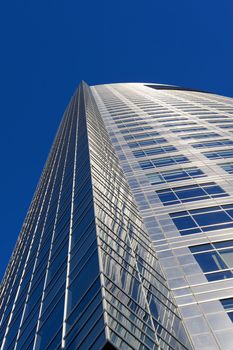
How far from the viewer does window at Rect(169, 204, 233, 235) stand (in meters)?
27.1

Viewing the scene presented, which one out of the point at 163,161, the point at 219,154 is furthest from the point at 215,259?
the point at 219,154

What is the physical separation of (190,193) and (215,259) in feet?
30.0

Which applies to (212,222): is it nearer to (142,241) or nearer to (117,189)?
(142,241)

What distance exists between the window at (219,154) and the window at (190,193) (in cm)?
694

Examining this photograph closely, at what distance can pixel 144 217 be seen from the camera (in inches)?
1168

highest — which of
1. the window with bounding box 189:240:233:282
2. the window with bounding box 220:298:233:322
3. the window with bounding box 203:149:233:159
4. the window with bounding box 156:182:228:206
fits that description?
the window with bounding box 203:149:233:159

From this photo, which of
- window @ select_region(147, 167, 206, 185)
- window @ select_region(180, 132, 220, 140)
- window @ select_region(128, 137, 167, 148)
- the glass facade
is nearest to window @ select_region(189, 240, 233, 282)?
the glass facade

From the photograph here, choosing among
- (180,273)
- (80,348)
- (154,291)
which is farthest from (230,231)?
(80,348)

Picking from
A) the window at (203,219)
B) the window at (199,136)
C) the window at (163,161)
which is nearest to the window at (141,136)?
the window at (199,136)

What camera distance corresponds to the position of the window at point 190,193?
31.4m

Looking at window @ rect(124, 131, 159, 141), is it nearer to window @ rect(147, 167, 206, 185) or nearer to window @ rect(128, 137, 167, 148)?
window @ rect(128, 137, 167, 148)

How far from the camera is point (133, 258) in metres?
21.0

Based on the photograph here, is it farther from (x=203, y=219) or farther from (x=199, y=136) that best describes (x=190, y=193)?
(x=199, y=136)

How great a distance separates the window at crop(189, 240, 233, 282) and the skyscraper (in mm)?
48
